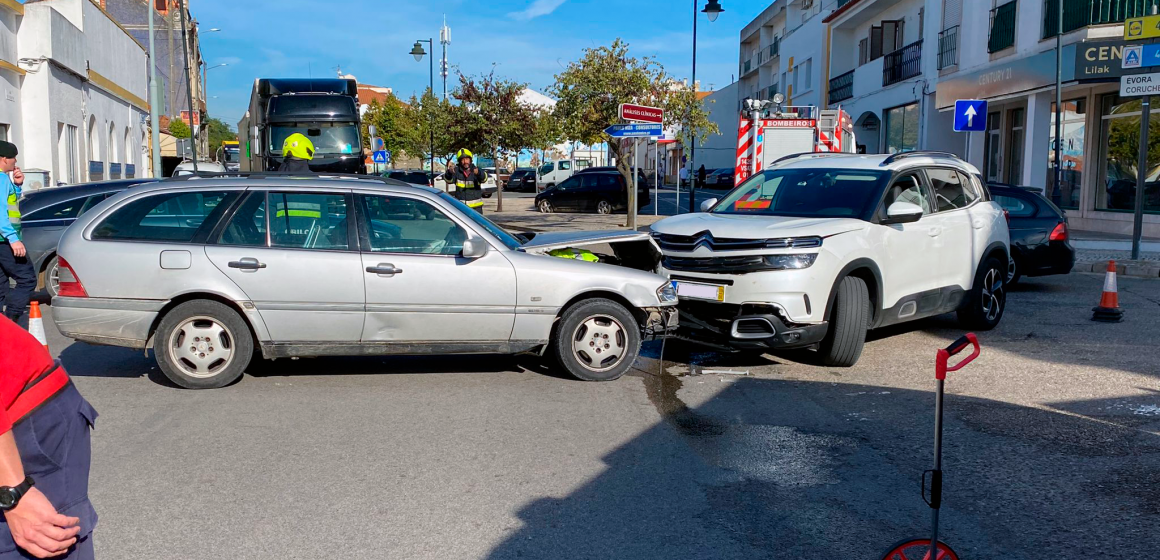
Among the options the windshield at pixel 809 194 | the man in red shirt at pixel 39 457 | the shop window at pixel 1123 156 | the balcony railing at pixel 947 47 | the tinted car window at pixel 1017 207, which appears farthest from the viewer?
the balcony railing at pixel 947 47

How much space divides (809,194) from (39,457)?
24.2ft

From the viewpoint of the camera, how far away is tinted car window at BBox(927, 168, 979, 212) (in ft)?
30.0

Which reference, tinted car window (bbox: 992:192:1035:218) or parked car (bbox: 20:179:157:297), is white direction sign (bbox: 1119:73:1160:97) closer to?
tinted car window (bbox: 992:192:1035:218)

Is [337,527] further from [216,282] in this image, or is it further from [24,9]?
[24,9]

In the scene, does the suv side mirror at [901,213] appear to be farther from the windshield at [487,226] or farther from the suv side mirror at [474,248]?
the suv side mirror at [474,248]

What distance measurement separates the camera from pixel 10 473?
222 cm

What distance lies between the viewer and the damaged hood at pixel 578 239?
25.2 ft

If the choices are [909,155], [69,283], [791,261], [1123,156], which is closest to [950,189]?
[909,155]

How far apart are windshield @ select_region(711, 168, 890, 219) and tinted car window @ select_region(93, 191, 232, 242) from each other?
4.59 metres

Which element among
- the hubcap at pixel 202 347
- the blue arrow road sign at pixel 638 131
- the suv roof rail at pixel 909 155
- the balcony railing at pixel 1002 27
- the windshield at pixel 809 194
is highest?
the balcony railing at pixel 1002 27

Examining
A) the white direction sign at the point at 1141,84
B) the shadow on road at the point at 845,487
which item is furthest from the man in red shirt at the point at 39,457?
the white direction sign at the point at 1141,84

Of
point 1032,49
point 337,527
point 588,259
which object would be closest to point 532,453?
point 337,527

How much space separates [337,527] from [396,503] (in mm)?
387

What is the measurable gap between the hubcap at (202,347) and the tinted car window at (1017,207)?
1031 centimetres
